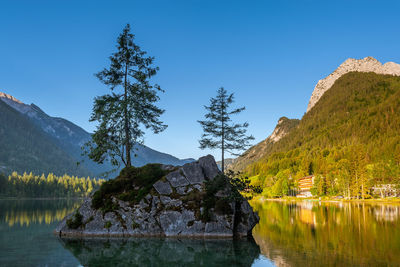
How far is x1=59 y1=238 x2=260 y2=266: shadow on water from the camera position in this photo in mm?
18109

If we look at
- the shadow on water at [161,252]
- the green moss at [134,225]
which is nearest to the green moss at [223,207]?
the shadow on water at [161,252]

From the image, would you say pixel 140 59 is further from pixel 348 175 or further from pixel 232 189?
pixel 348 175

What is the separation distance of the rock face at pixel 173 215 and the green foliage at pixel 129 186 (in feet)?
1.82

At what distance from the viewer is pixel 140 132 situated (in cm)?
3909

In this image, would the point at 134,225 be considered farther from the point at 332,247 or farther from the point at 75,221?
the point at 332,247

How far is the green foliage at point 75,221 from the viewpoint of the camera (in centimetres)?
3009

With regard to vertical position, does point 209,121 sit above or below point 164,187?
above

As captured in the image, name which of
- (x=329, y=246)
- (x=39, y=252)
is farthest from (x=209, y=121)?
(x=39, y=252)

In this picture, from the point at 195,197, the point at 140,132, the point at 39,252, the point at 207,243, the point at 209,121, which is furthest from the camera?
the point at 209,121

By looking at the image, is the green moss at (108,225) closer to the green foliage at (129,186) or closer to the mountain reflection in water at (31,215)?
the green foliage at (129,186)

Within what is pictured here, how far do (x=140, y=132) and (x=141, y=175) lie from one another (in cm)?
771

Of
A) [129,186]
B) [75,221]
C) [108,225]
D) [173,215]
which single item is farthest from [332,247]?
[75,221]

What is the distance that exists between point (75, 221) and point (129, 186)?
6375 mm

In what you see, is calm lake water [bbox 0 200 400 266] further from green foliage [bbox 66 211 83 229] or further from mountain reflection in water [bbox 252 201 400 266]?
green foliage [bbox 66 211 83 229]
